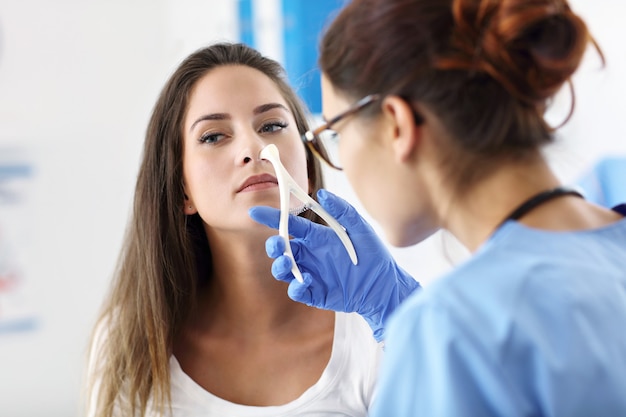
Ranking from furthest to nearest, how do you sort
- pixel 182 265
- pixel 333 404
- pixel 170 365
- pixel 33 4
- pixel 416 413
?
1. pixel 33 4
2. pixel 182 265
3. pixel 170 365
4. pixel 333 404
5. pixel 416 413

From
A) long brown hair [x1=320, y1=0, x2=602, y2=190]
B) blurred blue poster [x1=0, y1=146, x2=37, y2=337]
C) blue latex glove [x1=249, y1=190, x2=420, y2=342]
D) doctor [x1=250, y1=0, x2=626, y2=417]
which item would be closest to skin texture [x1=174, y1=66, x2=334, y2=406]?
blue latex glove [x1=249, y1=190, x2=420, y2=342]

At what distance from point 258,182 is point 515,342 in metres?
0.83

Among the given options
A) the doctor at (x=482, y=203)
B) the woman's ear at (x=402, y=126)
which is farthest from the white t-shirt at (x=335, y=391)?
the woman's ear at (x=402, y=126)

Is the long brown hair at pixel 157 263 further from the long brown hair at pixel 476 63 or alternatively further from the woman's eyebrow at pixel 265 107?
the long brown hair at pixel 476 63

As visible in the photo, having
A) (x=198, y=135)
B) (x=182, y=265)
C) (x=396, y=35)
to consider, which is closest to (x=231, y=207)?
(x=198, y=135)

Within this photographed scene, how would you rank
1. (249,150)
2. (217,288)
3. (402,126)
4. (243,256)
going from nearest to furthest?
(402,126) < (249,150) < (243,256) < (217,288)

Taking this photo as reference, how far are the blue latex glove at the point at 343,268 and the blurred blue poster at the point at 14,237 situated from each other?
4.33ft

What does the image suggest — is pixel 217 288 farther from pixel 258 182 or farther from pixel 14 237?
pixel 14 237

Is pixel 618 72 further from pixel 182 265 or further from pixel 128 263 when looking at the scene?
pixel 128 263

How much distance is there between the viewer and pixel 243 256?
162 centimetres

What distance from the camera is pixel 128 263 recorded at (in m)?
1.76

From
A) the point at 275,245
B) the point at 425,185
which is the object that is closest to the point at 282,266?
the point at 275,245

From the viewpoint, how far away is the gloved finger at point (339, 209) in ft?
4.47

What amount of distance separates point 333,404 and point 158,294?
19.8 inches
